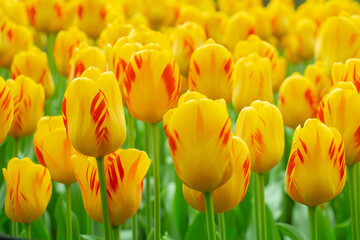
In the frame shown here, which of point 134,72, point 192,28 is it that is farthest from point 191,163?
point 192,28

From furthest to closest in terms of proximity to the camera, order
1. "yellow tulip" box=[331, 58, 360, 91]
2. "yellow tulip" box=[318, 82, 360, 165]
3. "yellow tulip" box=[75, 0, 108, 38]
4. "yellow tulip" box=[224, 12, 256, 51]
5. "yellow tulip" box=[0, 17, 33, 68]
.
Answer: "yellow tulip" box=[75, 0, 108, 38] < "yellow tulip" box=[224, 12, 256, 51] < "yellow tulip" box=[0, 17, 33, 68] < "yellow tulip" box=[331, 58, 360, 91] < "yellow tulip" box=[318, 82, 360, 165]

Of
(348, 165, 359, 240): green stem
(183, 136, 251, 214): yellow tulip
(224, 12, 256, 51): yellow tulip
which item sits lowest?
(348, 165, 359, 240): green stem

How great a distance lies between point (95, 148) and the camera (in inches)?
26.5

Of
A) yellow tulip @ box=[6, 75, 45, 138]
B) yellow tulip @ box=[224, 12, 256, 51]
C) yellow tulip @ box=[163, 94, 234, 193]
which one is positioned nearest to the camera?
yellow tulip @ box=[163, 94, 234, 193]

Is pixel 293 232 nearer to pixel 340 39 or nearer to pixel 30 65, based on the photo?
pixel 340 39

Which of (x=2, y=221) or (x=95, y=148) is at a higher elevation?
(x=95, y=148)

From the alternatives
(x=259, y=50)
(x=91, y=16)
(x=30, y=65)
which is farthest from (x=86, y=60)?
(x=91, y=16)

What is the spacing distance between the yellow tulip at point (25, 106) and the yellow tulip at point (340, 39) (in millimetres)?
505

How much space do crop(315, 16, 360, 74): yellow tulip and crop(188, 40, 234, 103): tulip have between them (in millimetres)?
275

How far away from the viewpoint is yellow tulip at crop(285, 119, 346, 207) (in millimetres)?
667

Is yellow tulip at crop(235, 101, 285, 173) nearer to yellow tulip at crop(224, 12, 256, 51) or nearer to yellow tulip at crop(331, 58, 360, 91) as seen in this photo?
yellow tulip at crop(331, 58, 360, 91)

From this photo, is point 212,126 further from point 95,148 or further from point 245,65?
point 245,65

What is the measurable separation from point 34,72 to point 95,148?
583mm

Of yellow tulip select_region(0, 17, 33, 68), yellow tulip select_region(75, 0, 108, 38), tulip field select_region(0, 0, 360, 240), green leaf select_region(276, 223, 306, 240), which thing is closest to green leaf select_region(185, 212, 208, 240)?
tulip field select_region(0, 0, 360, 240)
